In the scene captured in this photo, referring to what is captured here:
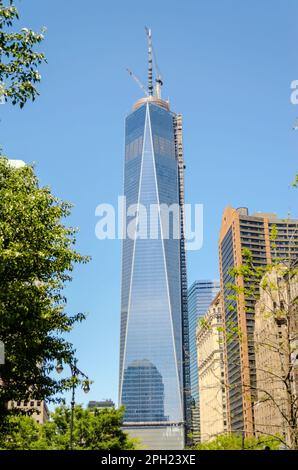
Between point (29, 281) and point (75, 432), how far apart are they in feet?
124

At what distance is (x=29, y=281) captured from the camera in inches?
759

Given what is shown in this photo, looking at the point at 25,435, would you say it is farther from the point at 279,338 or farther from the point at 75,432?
the point at 279,338

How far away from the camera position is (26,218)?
18859mm

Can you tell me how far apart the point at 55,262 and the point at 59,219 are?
291 centimetres

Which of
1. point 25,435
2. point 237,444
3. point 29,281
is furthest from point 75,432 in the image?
point 29,281

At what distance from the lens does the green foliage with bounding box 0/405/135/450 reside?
52.0m

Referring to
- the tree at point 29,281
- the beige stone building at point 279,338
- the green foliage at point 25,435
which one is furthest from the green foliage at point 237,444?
the green foliage at point 25,435

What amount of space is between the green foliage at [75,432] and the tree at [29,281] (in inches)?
1267

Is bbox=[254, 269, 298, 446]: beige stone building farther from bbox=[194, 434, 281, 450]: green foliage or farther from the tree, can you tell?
the tree

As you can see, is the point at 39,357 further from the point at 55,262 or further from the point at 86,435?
the point at 86,435

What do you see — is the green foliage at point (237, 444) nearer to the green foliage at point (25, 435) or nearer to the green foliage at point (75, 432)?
the green foliage at point (75, 432)

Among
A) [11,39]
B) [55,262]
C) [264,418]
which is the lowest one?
[264,418]

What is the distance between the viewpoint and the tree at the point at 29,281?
17484mm
